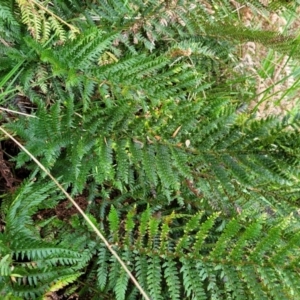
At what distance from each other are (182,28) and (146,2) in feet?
Result: 0.61

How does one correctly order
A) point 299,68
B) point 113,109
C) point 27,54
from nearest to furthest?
point 113,109 < point 27,54 < point 299,68

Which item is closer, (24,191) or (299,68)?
(24,191)

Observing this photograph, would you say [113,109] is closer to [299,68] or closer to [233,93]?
[233,93]

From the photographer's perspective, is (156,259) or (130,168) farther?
(130,168)

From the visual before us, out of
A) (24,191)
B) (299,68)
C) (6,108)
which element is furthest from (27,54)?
(299,68)

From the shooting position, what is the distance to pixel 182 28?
A: 1906mm

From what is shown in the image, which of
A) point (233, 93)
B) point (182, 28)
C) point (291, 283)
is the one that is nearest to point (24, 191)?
point (291, 283)

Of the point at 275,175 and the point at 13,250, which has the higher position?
the point at 275,175

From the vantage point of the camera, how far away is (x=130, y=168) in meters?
1.66

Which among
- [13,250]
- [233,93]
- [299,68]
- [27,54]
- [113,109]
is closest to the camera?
[13,250]

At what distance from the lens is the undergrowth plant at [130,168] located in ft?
4.52

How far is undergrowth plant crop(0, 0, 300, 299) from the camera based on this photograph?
1.38m

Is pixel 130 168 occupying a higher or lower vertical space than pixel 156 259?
higher

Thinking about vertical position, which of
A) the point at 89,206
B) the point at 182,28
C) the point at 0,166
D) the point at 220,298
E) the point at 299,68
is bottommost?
the point at 220,298
